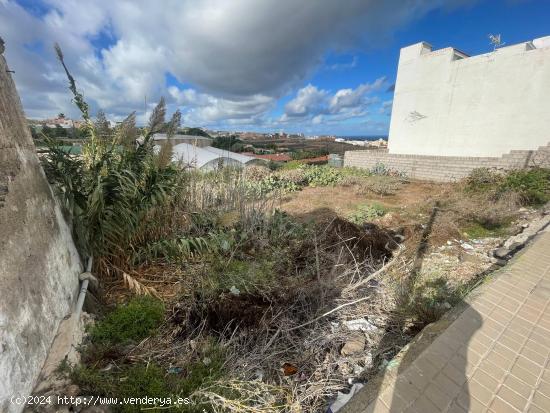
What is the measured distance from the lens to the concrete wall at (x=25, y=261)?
1363 mm

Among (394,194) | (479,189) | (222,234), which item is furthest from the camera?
(394,194)

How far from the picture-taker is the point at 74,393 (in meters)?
1.62

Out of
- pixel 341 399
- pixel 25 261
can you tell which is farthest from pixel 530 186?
pixel 25 261

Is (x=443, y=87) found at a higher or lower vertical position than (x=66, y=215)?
higher

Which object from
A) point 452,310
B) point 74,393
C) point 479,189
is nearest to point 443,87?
point 479,189

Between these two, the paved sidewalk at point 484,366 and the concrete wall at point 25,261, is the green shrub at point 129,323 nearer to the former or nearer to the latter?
the concrete wall at point 25,261

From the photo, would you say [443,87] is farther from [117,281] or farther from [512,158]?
[117,281]

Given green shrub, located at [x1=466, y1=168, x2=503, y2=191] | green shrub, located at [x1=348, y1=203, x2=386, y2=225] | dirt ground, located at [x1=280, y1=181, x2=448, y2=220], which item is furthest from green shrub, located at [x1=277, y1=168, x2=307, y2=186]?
green shrub, located at [x1=466, y1=168, x2=503, y2=191]

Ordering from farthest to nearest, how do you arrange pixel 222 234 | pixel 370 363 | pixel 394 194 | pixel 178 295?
pixel 394 194 < pixel 222 234 < pixel 178 295 < pixel 370 363

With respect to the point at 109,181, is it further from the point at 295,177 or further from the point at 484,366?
the point at 295,177

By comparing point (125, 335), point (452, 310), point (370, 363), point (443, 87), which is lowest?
point (370, 363)

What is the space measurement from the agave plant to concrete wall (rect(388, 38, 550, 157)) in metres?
14.5

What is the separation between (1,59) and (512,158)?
44.6ft

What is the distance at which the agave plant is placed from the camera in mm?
2381
